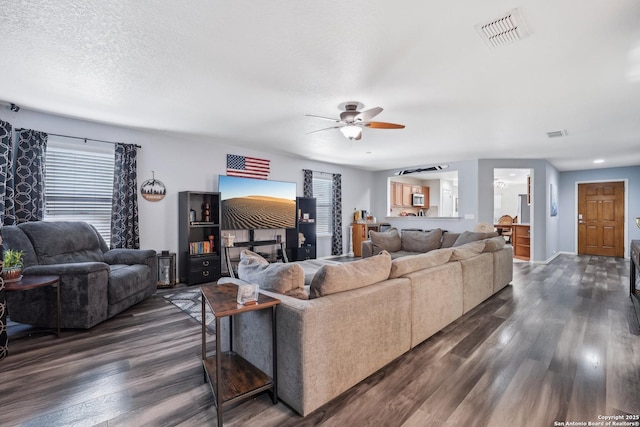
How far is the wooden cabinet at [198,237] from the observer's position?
4980 mm

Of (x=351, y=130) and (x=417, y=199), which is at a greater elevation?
(x=351, y=130)

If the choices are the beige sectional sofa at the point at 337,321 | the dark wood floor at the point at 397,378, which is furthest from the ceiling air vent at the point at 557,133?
the beige sectional sofa at the point at 337,321

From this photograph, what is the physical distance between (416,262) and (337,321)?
1251 millimetres

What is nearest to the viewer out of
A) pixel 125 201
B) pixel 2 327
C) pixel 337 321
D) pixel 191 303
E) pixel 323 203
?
pixel 337 321

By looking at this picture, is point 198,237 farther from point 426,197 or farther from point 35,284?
point 426,197

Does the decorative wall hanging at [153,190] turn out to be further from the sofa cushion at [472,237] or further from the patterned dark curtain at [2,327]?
the sofa cushion at [472,237]

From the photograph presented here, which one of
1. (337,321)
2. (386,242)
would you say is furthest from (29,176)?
(386,242)

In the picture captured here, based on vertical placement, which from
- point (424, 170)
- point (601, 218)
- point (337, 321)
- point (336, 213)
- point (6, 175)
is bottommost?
point (337, 321)

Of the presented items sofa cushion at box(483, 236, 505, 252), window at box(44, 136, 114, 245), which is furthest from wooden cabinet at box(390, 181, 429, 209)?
window at box(44, 136, 114, 245)

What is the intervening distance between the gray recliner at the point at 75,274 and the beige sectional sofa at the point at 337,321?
71.9 inches

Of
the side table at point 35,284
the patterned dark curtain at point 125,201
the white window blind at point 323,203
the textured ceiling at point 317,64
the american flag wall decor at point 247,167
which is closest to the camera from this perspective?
the textured ceiling at point 317,64

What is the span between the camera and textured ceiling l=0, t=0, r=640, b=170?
1.98 m

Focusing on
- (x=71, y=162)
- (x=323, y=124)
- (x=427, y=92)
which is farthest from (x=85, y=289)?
(x=427, y=92)

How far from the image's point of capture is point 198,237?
5414mm
